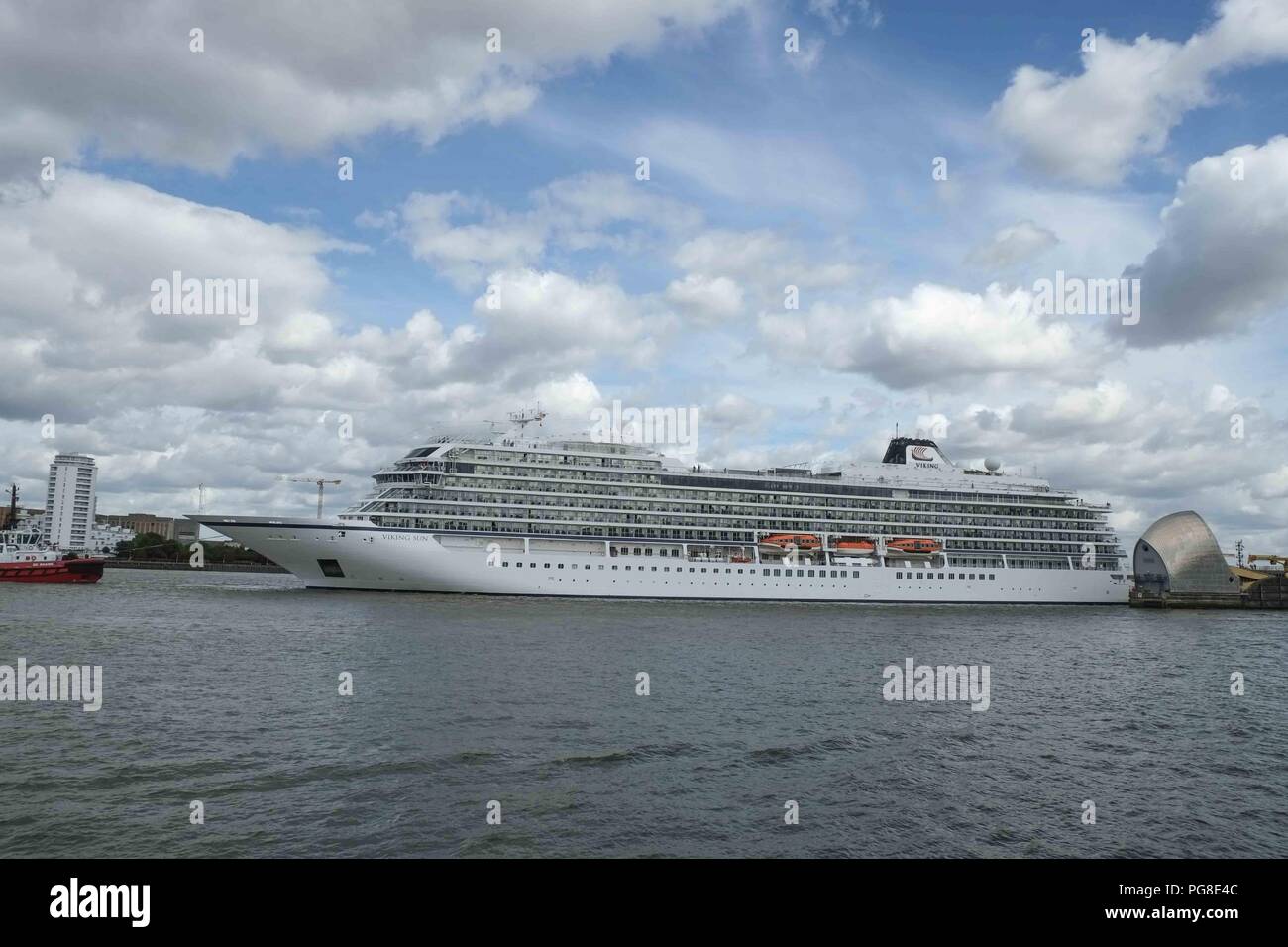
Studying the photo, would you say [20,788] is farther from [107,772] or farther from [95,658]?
[95,658]

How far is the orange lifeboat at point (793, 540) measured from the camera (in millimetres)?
77750

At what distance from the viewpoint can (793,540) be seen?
78.4 m

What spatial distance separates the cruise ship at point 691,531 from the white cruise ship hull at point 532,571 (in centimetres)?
12

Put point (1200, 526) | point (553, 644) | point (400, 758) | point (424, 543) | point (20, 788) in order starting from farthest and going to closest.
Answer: point (1200, 526) → point (424, 543) → point (553, 644) → point (400, 758) → point (20, 788)

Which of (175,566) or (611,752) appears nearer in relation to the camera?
(611,752)

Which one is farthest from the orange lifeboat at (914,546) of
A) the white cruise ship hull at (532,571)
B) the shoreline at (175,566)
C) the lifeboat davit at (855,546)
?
the shoreline at (175,566)

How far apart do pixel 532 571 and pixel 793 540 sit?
25179mm

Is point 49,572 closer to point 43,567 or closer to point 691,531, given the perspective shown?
point 43,567

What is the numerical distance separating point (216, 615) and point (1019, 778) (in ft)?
161

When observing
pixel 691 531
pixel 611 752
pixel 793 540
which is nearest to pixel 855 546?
pixel 793 540

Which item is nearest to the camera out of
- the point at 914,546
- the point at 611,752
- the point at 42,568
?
the point at 611,752

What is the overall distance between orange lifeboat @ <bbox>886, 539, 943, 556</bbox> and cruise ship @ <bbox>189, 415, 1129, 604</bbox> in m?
0.13

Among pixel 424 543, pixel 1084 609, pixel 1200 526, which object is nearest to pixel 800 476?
pixel 1084 609
